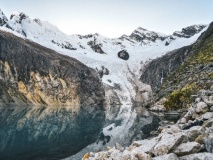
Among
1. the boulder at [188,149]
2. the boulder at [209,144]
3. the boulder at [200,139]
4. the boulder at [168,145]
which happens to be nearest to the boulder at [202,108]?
the boulder at [200,139]

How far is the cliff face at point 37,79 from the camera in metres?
129

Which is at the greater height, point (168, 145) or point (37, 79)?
point (37, 79)

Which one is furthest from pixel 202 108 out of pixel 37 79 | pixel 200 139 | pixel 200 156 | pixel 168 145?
pixel 37 79

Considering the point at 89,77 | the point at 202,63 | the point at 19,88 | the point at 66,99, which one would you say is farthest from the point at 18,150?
the point at 89,77

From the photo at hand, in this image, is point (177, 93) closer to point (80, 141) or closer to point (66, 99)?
point (80, 141)

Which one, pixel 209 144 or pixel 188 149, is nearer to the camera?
pixel 209 144

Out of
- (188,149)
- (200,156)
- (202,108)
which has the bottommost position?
(200,156)

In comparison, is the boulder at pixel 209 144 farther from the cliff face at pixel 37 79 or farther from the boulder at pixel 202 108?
the cliff face at pixel 37 79

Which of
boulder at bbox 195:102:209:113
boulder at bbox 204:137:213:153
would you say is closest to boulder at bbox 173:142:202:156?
boulder at bbox 204:137:213:153

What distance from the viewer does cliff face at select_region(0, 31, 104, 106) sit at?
129m

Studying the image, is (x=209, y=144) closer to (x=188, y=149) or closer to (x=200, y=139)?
(x=188, y=149)

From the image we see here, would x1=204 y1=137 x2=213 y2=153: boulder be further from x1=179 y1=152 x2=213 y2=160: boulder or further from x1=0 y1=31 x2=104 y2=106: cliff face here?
x1=0 y1=31 x2=104 y2=106: cliff face

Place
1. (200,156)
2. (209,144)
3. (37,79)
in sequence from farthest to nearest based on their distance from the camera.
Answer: (37,79) → (209,144) → (200,156)

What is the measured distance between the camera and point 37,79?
144500mm
